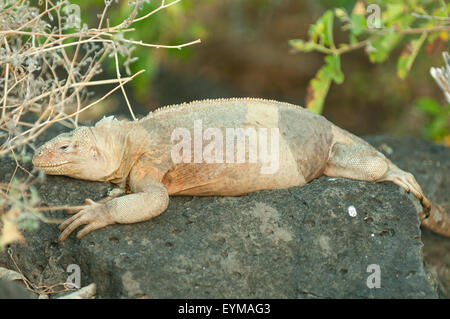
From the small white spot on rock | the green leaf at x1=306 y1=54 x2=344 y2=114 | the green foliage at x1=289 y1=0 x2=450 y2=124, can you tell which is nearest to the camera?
the small white spot on rock

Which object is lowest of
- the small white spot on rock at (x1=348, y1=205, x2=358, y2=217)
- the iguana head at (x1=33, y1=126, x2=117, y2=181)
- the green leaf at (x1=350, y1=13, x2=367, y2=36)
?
the small white spot on rock at (x1=348, y1=205, x2=358, y2=217)

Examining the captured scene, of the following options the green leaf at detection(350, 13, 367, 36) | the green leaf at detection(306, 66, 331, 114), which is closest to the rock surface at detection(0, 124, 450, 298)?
the green leaf at detection(306, 66, 331, 114)

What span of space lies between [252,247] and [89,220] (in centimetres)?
115

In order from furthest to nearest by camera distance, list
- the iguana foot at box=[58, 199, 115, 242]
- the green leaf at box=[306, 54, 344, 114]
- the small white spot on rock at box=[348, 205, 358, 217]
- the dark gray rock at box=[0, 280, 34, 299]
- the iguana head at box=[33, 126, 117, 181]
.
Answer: the green leaf at box=[306, 54, 344, 114] < the iguana head at box=[33, 126, 117, 181] < the small white spot on rock at box=[348, 205, 358, 217] < the iguana foot at box=[58, 199, 115, 242] < the dark gray rock at box=[0, 280, 34, 299]

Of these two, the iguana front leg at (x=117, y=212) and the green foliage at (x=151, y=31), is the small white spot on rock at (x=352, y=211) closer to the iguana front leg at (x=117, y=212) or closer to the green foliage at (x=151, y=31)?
the iguana front leg at (x=117, y=212)

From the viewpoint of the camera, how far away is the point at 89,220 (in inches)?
173

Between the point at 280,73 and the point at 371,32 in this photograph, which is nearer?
the point at 371,32

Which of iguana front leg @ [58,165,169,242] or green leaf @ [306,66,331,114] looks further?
green leaf @ [306,66,331,114]

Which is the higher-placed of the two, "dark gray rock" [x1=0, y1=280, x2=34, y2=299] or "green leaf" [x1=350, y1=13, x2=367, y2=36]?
"green leaf" [x1=350, y1=13, x2=367, y2=36]

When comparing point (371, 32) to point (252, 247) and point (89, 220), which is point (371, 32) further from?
point (89, 220)

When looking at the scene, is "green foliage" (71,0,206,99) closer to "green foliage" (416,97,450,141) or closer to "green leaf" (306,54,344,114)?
"green leaf" (306,54,344,114)

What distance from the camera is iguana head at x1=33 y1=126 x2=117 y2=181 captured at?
4.75 m

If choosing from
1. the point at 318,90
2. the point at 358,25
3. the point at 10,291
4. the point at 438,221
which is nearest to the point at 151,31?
the point at 318,90
